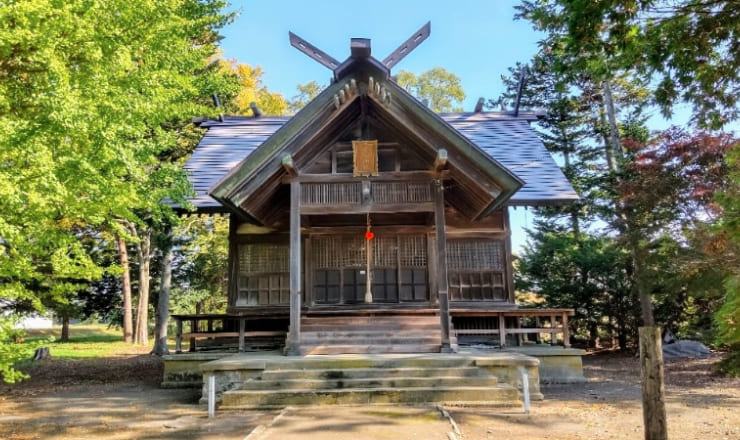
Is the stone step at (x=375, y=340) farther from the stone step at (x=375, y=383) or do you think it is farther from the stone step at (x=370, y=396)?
the stone step at (x=370, y=396)

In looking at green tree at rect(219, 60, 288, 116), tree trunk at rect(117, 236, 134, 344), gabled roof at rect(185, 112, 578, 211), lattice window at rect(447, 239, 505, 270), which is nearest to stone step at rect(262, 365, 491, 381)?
lattice window at rect(447, 239, 505, 270)

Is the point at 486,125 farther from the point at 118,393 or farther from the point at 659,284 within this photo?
the point at 118,393

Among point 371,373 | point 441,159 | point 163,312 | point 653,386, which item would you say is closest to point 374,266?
point 441,159

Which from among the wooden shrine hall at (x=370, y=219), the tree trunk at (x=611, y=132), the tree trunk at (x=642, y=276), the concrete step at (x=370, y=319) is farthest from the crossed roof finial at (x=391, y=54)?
the tree trunk at (x=611, y=132)

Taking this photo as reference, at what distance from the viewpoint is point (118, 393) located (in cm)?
1080

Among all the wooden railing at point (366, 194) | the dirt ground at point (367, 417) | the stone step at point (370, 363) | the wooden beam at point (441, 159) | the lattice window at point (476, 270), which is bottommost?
the dirt ground at point (367, 417)

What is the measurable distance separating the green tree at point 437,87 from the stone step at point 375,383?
97.6 ft

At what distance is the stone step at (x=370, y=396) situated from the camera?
7738 millimetres

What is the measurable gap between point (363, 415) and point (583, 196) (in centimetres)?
1498

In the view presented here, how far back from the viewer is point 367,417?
22.9 ft

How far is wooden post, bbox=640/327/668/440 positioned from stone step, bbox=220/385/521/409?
10.1ft

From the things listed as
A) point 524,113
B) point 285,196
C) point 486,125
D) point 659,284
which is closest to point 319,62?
point 285,196

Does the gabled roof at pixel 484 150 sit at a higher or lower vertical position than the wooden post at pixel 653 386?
higher

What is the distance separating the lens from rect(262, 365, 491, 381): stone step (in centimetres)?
831
